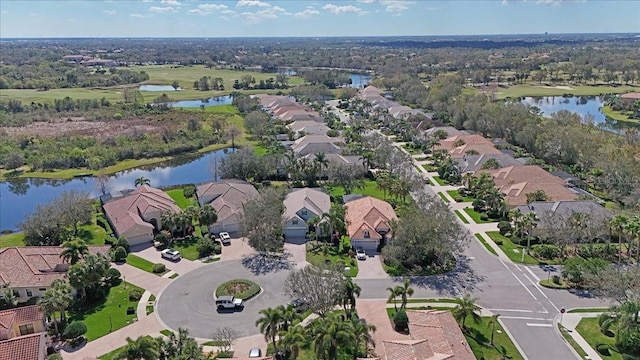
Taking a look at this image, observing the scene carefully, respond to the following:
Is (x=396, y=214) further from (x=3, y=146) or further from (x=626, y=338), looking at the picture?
(x=3, y=146)

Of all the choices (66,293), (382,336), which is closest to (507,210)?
(382,336)

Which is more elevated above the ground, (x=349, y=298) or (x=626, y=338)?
(x=349, y=298)

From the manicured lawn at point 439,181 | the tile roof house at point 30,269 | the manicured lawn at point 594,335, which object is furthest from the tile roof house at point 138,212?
the manicured lawn at point 594,335

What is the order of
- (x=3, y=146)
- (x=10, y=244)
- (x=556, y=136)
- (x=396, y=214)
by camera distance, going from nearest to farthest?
(x=10, y=244), (x=396, y=214), (x=556, y=136), (x=3, y=146)

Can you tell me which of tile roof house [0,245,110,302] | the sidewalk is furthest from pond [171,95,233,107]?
the sidewalk

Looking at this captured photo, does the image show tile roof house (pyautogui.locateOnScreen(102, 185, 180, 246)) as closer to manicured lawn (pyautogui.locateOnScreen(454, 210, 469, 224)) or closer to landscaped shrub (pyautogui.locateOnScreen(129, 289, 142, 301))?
landscaped shrub (pyautogui.locateOnScreen(129, 289, 142, 301))

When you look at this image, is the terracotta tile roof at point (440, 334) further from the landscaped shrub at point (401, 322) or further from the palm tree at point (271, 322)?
the palm tree at point (271, 322)

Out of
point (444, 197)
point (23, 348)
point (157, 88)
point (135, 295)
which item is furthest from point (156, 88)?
point (23, 348)
